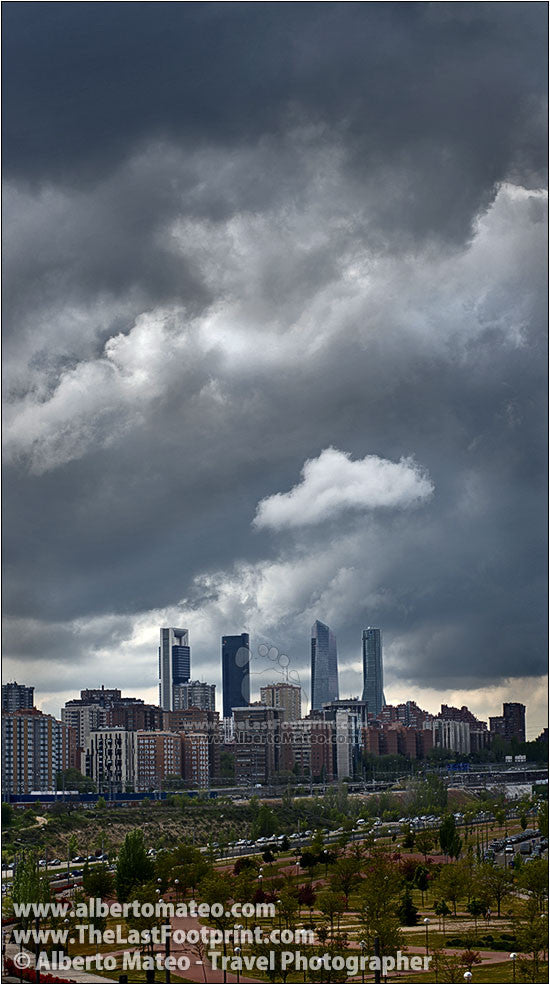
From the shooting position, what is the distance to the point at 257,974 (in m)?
10.7

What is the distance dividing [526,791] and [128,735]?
13997mm

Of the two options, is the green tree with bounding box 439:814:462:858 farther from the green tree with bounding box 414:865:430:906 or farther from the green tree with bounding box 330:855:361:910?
the green tree with bounding box 330:855:361:910

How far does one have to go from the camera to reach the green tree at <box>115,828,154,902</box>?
46.7ft

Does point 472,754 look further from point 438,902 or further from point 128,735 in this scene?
point 438,902

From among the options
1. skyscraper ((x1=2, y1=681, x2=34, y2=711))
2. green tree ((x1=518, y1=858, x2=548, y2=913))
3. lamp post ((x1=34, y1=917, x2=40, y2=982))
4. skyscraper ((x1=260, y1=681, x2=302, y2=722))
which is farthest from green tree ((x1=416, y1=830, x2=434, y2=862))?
skyscraper ((x1=260, y1=681, x2=302, y2=722))

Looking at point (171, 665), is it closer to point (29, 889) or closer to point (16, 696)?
point (16, 696)

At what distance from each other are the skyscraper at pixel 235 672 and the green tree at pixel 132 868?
37146 mm

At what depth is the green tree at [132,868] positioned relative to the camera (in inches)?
560

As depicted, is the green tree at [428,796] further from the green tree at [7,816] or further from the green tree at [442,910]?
the green tree at [442,910]

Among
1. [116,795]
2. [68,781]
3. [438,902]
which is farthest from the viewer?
[68,781]

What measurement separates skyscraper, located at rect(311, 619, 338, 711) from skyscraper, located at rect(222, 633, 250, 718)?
498cm

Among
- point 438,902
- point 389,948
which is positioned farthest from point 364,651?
point 389,948

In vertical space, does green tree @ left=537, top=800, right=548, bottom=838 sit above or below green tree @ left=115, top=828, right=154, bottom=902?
below

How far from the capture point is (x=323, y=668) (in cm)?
6644
